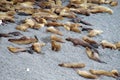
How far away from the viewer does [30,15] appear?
10.6 feet

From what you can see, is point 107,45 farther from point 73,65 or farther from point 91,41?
point 73,65

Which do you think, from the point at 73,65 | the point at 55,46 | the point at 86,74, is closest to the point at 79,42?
the point at 55,46

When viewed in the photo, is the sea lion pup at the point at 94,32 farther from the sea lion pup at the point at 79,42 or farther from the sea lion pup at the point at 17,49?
the sea lion pup at the point at 17,49

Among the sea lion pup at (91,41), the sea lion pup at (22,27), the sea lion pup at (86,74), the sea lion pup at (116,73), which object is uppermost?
the sea lion pup at (22,27)

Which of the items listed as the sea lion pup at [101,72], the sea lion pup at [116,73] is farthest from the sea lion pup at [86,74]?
the sea lion pup at [116,73]

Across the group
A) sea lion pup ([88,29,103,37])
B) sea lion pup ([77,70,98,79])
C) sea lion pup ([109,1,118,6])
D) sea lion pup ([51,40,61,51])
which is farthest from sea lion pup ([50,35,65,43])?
sea lion pup ([109,1,118,6])

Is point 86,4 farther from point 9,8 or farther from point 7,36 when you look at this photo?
point 7,36

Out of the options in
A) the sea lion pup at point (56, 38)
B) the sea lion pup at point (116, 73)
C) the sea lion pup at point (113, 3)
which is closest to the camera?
the sea lion pup at point (116, 73)

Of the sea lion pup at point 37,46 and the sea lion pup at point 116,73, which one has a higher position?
the sea lion pup at point 37,46

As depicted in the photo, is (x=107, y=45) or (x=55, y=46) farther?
(x=107, y=45)

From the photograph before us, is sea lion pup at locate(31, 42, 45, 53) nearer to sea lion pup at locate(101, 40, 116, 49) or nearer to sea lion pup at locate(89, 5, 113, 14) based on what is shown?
sea lion pup at locate(101, 40, 116, 49)

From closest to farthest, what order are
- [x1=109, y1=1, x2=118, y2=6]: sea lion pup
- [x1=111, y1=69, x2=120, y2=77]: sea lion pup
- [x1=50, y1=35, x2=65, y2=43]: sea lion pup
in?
[x1=111, y1=69, x2=120, y2=77]: sea lion pup → [x1=50, y1=35, x2=65, y2=43]: sea lion pup → [x1=109, y1=1, x2=118, y2=6]: sea lion pup

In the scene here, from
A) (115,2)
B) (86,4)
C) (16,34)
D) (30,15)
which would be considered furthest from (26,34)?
(115,2)

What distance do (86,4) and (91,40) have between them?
871 mm
